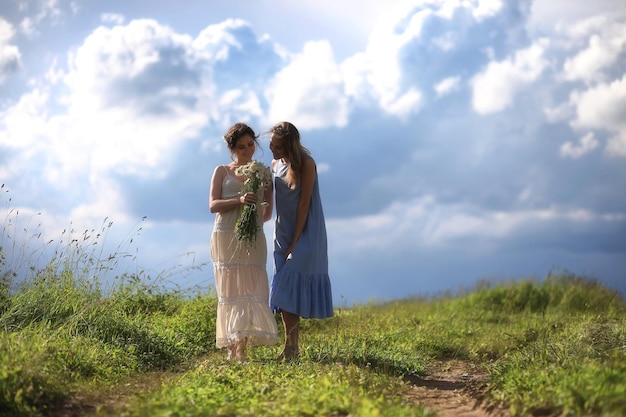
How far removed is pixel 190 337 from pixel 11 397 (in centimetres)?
453

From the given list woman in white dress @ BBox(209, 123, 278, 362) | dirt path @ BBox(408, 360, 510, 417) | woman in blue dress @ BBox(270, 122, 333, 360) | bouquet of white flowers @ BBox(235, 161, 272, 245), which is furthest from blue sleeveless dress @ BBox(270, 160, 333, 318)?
dirt path @ BBox(408, 360, 510, 417)

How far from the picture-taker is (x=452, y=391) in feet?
24.9

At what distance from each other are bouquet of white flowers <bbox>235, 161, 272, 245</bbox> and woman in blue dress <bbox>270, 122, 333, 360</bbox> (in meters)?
0.35

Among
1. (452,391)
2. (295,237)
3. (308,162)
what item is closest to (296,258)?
(295,237)

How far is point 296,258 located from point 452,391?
224 centimetres

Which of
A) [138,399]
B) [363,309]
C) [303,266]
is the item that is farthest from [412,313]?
[138,399]

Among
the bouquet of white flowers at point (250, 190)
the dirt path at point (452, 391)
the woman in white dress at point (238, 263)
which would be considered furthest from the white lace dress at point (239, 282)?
the dirt path at point (452, 391)

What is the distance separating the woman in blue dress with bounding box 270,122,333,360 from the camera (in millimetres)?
8000

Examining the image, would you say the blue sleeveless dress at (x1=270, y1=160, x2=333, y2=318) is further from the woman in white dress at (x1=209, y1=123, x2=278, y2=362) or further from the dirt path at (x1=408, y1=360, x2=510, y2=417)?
the dirt path at (x1=408, y1=360, x2=510, y2=417)

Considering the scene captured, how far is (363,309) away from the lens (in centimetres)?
1490

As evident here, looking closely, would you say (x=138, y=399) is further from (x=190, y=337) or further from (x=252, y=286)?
(x=190, y=337)

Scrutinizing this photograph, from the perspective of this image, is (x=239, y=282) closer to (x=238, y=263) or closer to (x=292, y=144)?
(x=238, y=263)

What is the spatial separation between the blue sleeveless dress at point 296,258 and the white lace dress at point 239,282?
19 cm

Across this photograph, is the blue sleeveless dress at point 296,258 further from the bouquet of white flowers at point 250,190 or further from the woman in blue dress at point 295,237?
the bouquet of white flowers at point 250,190
